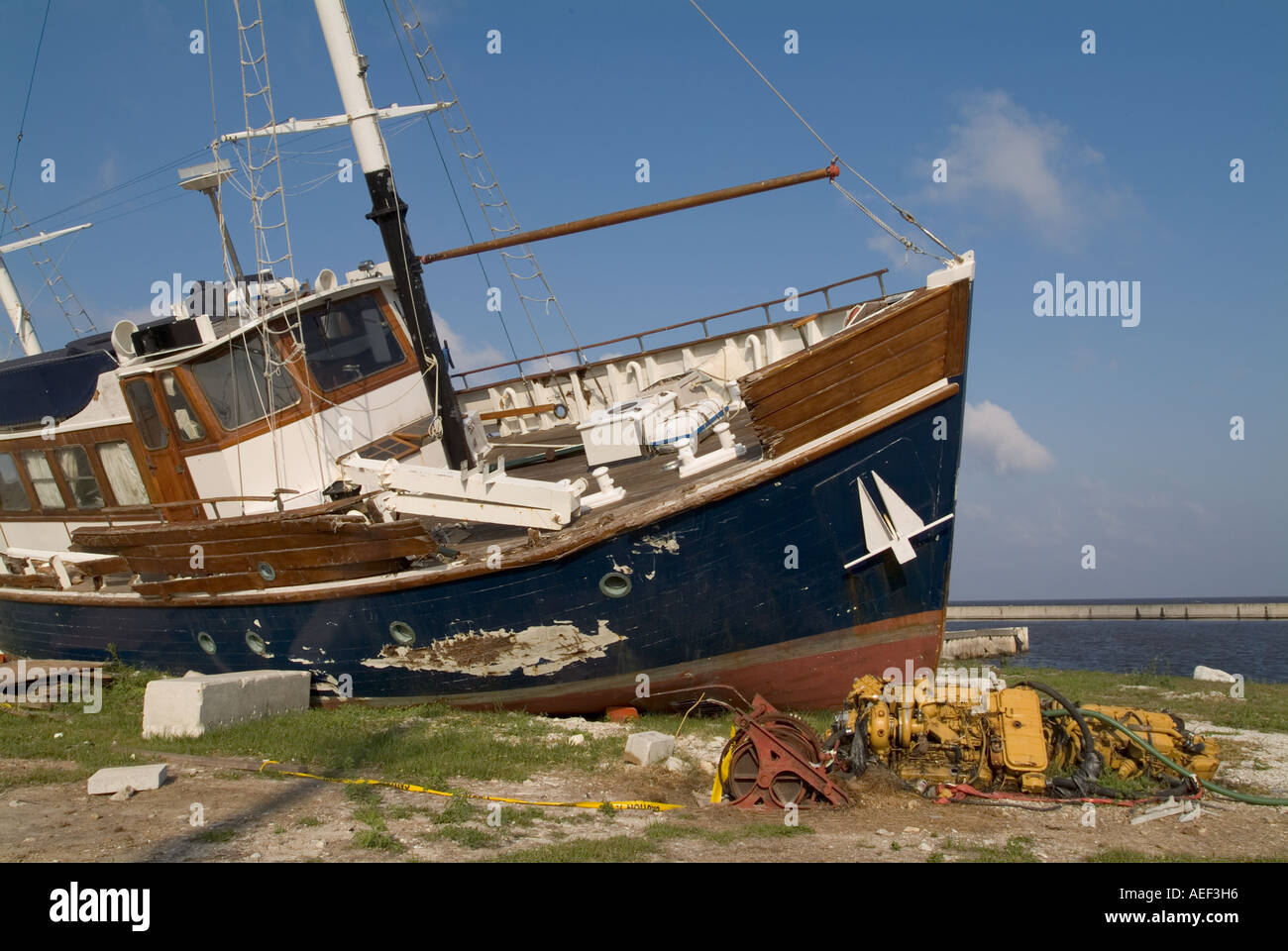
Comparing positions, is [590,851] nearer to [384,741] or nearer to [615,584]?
[384,741]

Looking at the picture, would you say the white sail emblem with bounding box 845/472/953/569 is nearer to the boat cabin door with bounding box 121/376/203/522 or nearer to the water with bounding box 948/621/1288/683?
the boat cabin door with bounding box 121/376/203/522

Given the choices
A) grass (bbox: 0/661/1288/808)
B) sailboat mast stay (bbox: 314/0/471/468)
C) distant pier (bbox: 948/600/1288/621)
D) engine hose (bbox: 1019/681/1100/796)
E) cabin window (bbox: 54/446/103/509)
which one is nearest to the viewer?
engine hose (bbox: 1019/681/1100/796)

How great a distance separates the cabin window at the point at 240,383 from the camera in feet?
35.5

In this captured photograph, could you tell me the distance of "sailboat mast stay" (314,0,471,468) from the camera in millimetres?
10508

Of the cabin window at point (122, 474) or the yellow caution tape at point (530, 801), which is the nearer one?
the yellow caution tape at point (530, 801)

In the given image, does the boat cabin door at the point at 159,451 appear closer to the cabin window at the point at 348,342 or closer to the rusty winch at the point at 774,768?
the cabin window at the point at 348,342

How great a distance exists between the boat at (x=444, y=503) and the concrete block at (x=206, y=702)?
855 mm

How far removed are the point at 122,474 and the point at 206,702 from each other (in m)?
4.38

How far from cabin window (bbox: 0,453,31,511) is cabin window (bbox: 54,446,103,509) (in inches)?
46.6

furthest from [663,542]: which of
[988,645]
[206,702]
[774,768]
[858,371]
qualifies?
[988,645]

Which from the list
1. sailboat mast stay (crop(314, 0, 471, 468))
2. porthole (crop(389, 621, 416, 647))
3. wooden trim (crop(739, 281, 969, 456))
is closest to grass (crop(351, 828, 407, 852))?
porthole (crop(389, 621, 416, 647))

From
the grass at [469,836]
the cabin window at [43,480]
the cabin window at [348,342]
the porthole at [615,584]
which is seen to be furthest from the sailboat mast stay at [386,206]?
the grass at [469,836]
